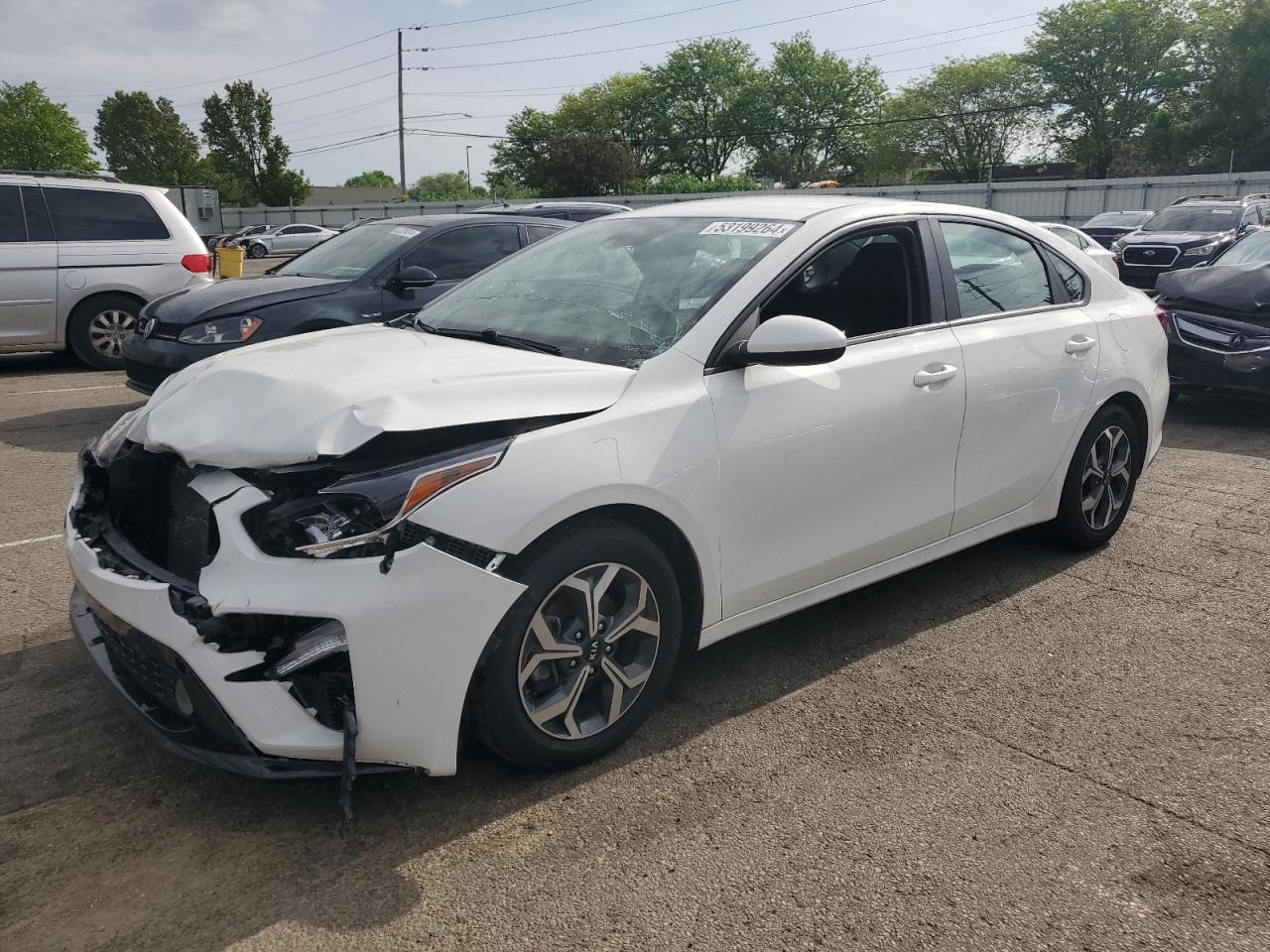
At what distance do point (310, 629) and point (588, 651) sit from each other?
79cm

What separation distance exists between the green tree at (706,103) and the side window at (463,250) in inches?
3561

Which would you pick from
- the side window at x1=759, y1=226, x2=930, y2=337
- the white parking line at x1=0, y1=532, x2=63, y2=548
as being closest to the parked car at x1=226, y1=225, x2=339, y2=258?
the white parking line at x1=0, y1=532, x2=63, y2=548

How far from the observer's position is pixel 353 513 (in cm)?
266

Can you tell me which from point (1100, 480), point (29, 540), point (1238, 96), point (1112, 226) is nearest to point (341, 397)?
point (29, 540)

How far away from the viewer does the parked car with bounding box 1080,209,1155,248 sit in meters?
23.6

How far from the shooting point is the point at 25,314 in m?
10.2

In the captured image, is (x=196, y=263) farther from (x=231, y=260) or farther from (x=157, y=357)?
(x=231, y=260)

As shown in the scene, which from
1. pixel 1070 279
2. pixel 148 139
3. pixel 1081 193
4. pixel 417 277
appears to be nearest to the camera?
pixel 1070 279

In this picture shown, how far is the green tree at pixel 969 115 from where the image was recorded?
8106cm

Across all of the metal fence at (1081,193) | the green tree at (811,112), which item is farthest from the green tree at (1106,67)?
the metal fence at (1081,193)

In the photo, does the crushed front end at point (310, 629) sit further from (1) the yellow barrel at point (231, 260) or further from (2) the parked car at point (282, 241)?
(2) the parked car at point (282, 241)

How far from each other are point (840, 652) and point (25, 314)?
932 cm

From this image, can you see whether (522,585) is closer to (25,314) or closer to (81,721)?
(81,721)

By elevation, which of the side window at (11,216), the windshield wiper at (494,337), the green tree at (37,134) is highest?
the green tree at (37,134)
